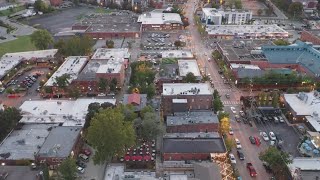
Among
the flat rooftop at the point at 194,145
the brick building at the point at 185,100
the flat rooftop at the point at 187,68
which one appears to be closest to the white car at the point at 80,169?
the flat rooftop at the point at 194,145

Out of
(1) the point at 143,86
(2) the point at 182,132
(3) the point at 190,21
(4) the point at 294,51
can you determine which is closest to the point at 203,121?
(2) the point at 182,132

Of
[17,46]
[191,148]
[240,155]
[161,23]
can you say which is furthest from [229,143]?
[17,46]

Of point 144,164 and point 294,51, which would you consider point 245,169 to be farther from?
point 294,51

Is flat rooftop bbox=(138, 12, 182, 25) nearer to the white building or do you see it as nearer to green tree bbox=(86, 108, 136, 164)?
the white building

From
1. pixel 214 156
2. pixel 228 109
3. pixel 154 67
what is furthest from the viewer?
pixel 154 67

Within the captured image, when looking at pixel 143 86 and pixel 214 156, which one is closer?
pixel 214 156

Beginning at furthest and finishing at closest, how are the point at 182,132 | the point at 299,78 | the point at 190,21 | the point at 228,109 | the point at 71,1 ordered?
the point at 71,1 → the point at 190,21 → the point at 299,78 → the point at 228,109 → the point at 182,132
